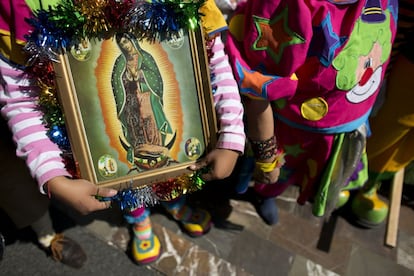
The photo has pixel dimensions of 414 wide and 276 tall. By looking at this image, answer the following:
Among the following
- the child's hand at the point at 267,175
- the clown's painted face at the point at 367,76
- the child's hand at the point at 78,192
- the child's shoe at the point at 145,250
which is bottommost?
the child's shoe at the point at 145,250

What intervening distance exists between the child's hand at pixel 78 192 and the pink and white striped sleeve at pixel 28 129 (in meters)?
0.02

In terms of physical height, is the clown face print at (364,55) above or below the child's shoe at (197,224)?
above

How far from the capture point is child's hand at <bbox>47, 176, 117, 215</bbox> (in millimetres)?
830

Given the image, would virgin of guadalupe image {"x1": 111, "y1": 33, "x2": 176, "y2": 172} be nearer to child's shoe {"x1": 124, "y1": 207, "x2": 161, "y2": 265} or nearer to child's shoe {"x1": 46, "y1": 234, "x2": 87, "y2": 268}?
child's shoe {"x1": 124, "y1": 207, "x2": 161, "y2": 265}

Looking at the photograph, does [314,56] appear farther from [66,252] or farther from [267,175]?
[66,252]

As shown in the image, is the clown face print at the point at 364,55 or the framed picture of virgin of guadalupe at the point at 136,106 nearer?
the framed picture of virgin of guadalupe at the point at 136,106

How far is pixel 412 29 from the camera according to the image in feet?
3.67

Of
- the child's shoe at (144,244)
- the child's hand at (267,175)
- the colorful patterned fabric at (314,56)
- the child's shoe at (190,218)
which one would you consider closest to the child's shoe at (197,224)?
the child's shoe at (190,218)

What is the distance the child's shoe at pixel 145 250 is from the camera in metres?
1.45

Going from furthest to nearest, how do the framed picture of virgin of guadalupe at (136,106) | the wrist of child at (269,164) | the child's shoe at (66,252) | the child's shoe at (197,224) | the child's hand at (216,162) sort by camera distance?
1. the child's shoe at (197,224)
2. the child's shoe at (66,252)
3. the wrist of child at (269,164)
4. the child's hand at (216,162)
5. the framed picture of virgin of guadalupe at (136,106)

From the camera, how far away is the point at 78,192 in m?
0.84

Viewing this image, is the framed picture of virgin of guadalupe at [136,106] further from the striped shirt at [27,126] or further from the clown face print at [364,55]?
the clown face print at [364,55]

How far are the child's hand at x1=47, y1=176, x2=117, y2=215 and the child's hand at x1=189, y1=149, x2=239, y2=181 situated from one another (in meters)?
0.24

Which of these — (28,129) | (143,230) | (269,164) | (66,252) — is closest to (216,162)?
(269,164)
